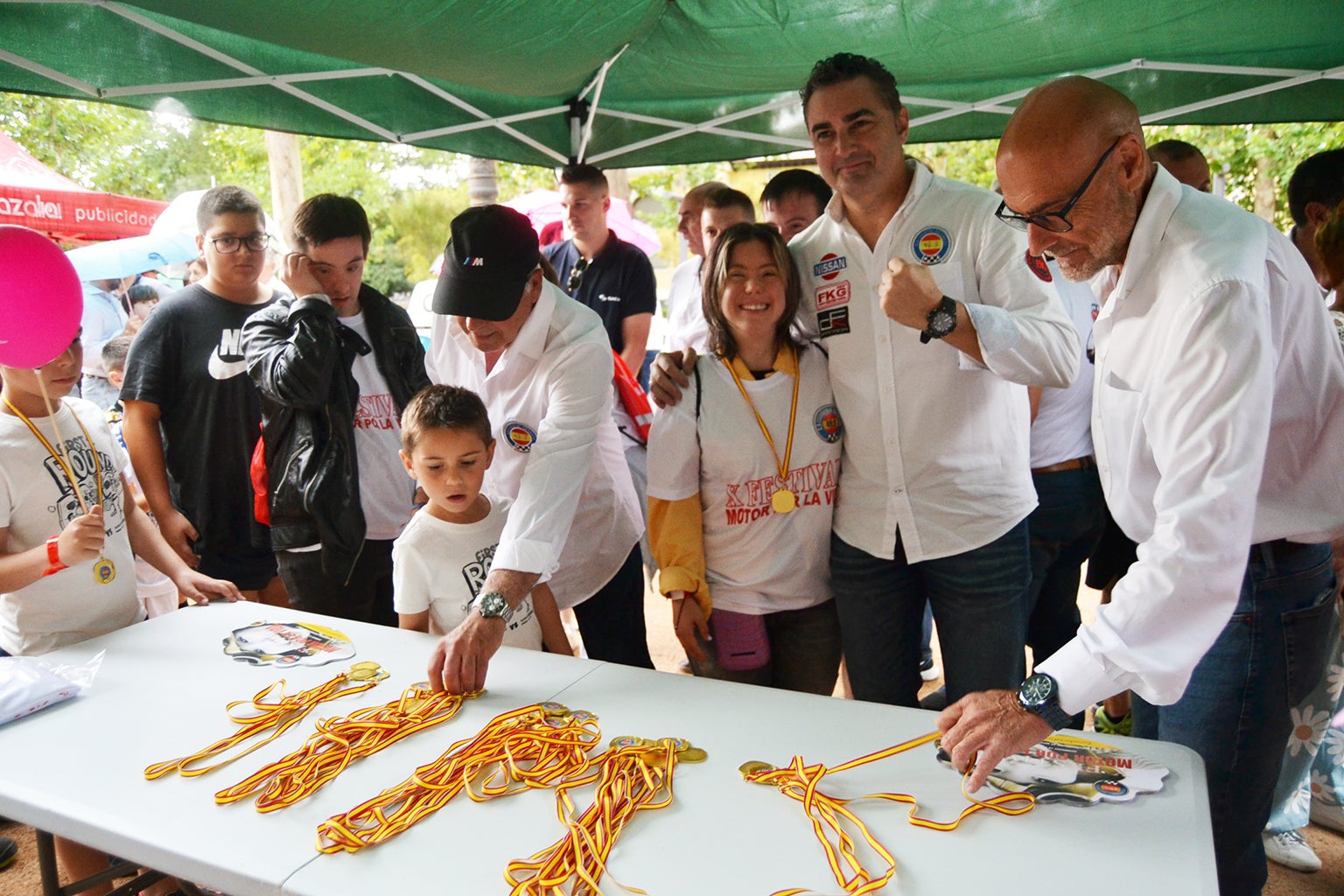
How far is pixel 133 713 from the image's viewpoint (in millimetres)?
1627

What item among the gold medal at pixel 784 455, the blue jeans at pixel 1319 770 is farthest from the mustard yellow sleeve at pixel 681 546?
the blue jeans at pixel 1319 770

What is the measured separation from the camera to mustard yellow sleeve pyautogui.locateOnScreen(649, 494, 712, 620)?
2092mm

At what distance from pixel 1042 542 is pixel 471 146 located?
309 centimetres

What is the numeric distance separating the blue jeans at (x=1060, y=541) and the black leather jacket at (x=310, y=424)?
1.88 m

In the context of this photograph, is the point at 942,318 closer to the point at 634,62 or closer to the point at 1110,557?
the point at 1110,557

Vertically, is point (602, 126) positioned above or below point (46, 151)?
below

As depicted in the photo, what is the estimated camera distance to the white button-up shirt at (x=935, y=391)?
1.91 metres

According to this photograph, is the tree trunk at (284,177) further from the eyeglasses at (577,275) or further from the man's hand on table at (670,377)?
the man's hand on table at (670,377)

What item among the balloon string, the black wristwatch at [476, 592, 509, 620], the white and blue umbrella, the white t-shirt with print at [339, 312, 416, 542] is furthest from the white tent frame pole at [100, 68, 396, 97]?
the white and blue umbrella

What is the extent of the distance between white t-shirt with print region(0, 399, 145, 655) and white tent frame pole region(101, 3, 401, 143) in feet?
4.23

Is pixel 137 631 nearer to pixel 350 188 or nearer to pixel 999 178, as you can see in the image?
pixel 999 178

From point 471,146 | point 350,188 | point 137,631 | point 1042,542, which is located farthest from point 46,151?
point 1042,542

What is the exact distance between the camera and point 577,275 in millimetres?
4238

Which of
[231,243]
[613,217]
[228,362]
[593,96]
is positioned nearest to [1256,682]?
[228,362]
